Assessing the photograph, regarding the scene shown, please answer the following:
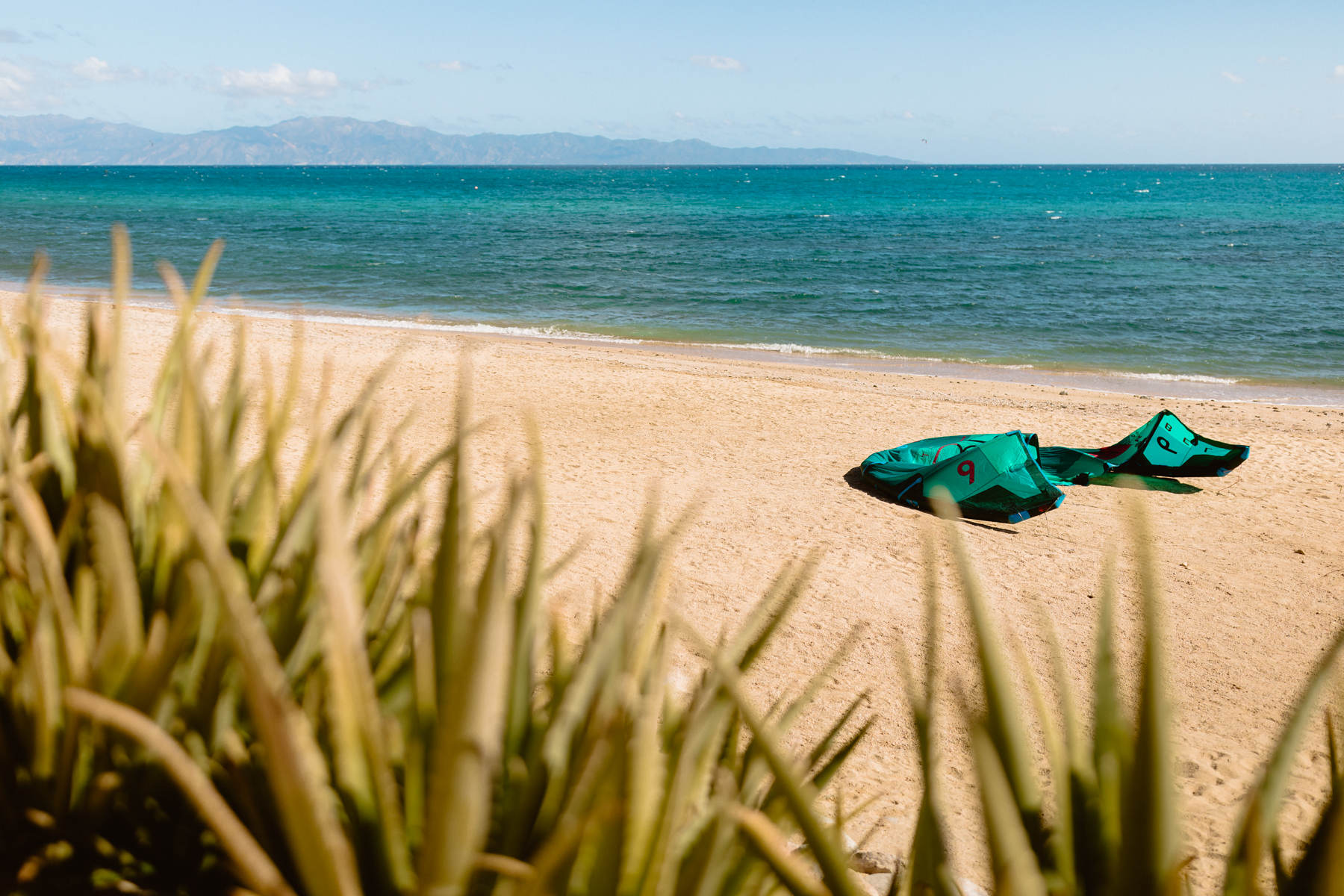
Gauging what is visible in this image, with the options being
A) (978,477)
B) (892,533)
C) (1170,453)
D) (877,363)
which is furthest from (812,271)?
(892,533)

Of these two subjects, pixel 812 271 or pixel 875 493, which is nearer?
pixel 875 493

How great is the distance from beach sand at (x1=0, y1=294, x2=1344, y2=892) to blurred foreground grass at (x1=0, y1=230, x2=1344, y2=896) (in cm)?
29

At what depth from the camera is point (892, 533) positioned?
22.2 feet

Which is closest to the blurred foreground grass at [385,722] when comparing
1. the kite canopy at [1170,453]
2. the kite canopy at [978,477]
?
the kite canopy at [978,477]

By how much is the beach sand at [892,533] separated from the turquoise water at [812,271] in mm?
6323

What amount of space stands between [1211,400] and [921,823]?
573 inches

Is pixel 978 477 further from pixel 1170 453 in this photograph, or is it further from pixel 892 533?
pixel 1170 453

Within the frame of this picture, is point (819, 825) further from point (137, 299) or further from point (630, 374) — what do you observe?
point (137, 299)

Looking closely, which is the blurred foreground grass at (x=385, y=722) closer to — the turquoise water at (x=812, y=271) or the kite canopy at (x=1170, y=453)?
the kite canopy at (x=1170, y=453)

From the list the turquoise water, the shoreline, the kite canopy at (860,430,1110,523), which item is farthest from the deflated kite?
the turquoise water

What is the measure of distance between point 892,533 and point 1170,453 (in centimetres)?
349

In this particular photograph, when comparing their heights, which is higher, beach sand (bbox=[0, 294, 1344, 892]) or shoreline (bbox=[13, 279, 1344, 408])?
shoreline (bbox=[13, 279, 1344, 408])

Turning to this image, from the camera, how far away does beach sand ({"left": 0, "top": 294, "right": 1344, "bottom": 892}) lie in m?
4.25

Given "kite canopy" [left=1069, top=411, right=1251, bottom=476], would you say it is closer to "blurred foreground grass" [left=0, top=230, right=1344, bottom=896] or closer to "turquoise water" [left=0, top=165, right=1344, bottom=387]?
"blurred foreground grass" [left=0, top=230, right=1344, bottom=896]
